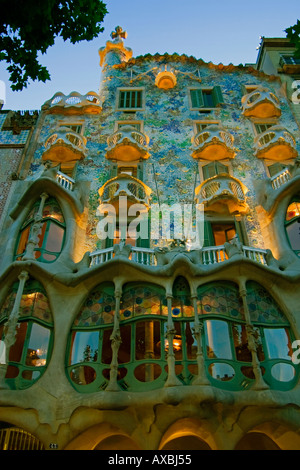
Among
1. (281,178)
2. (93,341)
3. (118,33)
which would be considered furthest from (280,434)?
(118,33)

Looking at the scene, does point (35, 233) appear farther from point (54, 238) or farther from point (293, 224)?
point (293, 224)

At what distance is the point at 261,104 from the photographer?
20672mm

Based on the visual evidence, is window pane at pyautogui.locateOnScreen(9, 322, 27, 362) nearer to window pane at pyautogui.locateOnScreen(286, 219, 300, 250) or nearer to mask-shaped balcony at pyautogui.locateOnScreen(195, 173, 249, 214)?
mask-shaped balcony at pyautogui.locateOnScreen(195, 173, 249, 214)

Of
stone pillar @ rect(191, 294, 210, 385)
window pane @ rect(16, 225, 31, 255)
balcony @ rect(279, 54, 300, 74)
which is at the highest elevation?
balcony @ rect(279, 54, 300, 74)

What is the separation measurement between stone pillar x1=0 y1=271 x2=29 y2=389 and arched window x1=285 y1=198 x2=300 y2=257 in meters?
9.64

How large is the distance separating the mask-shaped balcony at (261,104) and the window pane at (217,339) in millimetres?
12915

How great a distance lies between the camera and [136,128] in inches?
798

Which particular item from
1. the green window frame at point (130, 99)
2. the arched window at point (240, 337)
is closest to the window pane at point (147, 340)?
the arched window at point (240, 337)

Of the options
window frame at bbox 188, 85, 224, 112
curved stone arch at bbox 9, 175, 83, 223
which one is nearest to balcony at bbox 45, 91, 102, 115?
window frame at bbox 188, 85, 224, 112

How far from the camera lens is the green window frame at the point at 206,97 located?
21.8m

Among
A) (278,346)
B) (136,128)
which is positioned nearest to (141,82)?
(136,128)

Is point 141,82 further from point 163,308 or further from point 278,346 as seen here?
point 278,346

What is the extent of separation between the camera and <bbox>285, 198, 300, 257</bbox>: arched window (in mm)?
14715

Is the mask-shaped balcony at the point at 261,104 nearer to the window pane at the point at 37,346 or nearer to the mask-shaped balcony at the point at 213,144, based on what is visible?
the mask-shaped balcony at the point at 213,144
